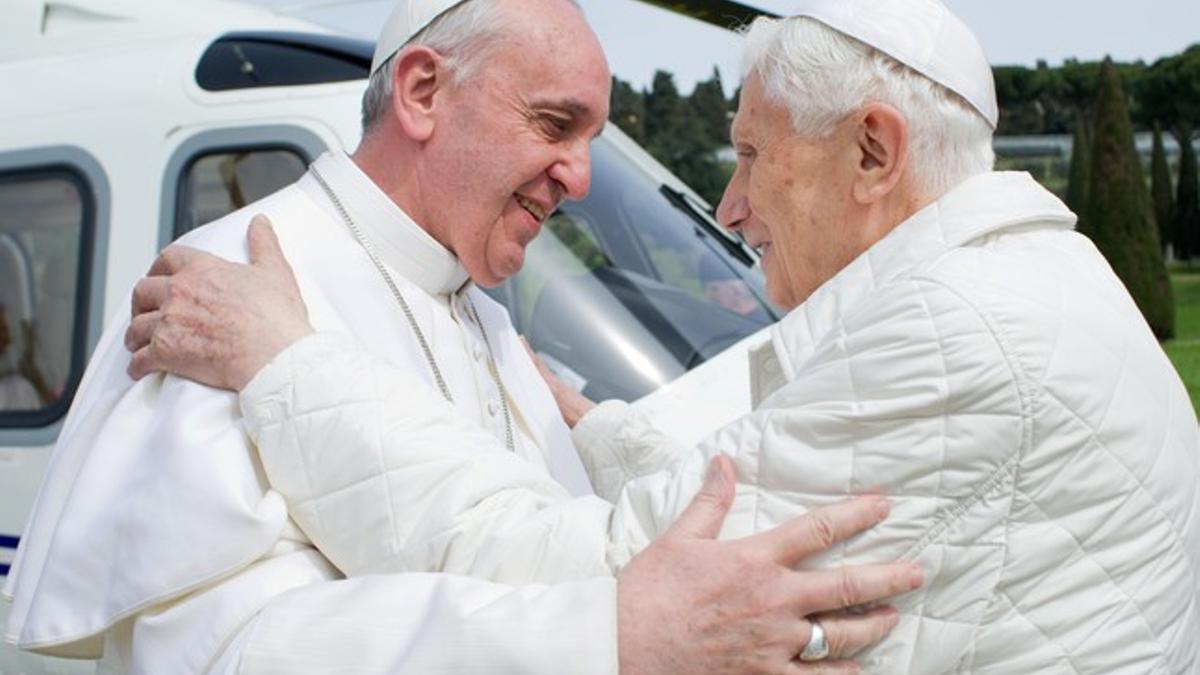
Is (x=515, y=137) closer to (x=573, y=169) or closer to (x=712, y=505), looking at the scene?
(x=573, y=169)

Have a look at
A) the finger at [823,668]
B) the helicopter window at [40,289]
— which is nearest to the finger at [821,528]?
the finger at [823,668]

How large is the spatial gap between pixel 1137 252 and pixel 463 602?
28.4 m

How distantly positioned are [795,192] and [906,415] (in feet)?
1.47

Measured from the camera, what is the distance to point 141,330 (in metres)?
2.25

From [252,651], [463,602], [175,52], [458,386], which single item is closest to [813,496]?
[463,602]

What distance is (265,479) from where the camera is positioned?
2164 millimetres

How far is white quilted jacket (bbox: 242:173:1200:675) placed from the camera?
1.84m

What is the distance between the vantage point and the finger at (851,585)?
185cm

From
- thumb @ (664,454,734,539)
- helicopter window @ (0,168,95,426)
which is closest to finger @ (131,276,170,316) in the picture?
thumb @ (664,454,734,539)

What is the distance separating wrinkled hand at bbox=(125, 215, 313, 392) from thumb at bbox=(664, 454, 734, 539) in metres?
0.59

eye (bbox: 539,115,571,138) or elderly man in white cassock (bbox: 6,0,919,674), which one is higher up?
eye (bbox: 539,115,571,138)

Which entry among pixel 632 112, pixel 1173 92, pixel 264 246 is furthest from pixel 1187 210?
pixel 264 246

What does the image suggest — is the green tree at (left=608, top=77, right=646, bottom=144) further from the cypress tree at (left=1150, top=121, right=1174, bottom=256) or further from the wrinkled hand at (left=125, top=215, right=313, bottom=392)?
the cypress tree at (left=1150, top=121, right=1174, bottom=256)

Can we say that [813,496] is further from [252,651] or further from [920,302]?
[252,651]
